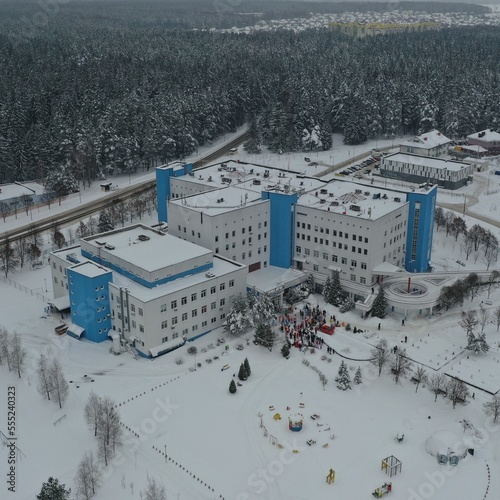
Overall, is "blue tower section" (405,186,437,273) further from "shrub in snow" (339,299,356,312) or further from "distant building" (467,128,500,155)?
"distant building" (467,128,500,155)

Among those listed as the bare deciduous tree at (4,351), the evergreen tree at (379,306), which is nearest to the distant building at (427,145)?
the evergreen tree at (379,306)

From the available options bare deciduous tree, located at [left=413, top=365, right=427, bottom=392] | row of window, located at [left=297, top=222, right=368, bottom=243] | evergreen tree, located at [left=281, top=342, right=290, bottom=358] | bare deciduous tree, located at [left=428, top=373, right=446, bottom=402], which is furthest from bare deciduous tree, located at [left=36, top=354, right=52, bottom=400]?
row of window, located at [left=297, top=222, right=368, bottom=243]

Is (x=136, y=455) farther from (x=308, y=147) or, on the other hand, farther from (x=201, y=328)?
(x=308, y=147)

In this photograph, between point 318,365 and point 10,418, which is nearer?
point 10,418

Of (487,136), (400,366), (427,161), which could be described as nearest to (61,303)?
(400,366)

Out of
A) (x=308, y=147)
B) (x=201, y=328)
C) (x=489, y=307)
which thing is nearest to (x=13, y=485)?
(x=201, y=328)

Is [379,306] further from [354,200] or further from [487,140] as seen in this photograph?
[487,140]
